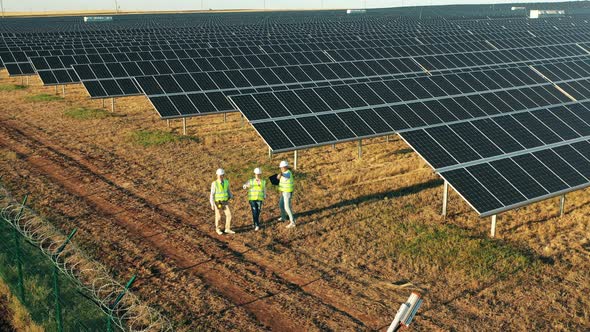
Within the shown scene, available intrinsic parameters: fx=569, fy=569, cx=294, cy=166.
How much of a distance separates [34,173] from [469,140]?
1616 centimetres

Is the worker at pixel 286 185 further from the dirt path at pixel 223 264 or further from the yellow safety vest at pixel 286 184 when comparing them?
the dirt path at pixel 223 264

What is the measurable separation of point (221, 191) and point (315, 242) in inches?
118

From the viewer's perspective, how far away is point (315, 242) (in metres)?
15.9

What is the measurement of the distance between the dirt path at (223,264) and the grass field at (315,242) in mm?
43

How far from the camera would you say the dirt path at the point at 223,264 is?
12.2m

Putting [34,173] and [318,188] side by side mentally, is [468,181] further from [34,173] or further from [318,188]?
[34,173]

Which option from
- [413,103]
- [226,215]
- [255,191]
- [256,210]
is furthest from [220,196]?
[413,103]

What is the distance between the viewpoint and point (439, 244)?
1561 cm

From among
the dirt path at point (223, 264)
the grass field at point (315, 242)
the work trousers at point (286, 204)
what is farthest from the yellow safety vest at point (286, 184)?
the dirt path at point (223, 264)

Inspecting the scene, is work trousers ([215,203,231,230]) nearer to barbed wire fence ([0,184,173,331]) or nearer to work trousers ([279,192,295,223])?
work trousers ([279,192,295,223])

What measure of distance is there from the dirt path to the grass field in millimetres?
43

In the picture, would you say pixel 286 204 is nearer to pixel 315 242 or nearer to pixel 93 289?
pixel 315 242

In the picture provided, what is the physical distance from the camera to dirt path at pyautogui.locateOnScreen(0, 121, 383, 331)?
40.0 feet

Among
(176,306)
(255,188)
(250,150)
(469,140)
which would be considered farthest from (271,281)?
(250,150)
